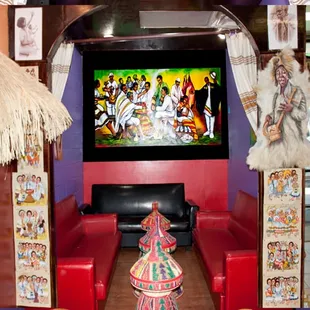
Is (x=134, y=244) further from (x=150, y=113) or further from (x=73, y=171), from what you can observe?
(x=150, y=113)

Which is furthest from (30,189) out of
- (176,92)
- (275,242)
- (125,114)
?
(176,92)

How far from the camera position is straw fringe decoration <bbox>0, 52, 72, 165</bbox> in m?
1.95

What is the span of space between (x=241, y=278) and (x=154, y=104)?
12.1 ft

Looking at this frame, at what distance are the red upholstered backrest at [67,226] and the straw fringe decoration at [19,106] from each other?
6.33 feet

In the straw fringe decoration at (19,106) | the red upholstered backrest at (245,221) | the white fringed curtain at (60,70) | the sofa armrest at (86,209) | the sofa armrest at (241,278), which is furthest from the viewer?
the sofa armrest at (86,209)

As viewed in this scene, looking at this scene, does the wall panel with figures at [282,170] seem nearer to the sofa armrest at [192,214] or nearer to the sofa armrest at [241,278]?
the sofa armrest at [241,278]

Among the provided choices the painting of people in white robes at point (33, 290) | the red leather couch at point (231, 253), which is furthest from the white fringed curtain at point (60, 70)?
the red leather couch at point (231, 253)

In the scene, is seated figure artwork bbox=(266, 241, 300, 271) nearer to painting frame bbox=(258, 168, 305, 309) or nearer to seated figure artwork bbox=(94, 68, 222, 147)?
painting frame bbox=(258, 168, 305, 309)

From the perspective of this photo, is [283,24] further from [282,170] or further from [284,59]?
[282,170]

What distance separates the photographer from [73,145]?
19.0 ft

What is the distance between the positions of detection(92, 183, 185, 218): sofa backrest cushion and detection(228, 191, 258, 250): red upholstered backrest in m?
1.24

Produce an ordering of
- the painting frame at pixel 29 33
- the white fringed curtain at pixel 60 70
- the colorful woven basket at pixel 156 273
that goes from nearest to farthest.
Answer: the colorful woven basket at pixel 156 273, the painting frame at pixel 29 33, the white fringed curtain at pixel 60 70

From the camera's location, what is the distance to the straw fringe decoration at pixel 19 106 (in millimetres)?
1948

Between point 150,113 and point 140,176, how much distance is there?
113 centimetres
